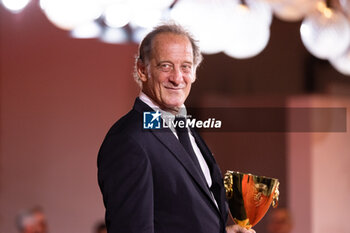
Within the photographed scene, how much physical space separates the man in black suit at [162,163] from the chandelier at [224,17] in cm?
182

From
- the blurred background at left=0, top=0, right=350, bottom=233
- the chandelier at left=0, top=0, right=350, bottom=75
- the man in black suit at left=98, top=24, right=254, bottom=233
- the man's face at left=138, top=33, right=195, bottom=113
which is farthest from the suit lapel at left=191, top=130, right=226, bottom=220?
the blurred background at left=0, top=0, right=350, bottom=233

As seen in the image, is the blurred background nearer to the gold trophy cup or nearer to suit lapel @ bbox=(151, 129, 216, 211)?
the gold trophy cup

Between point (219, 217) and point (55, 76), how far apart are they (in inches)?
121

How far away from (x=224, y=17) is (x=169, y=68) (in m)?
2.15

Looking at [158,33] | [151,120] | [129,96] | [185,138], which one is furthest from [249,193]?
[129,96]

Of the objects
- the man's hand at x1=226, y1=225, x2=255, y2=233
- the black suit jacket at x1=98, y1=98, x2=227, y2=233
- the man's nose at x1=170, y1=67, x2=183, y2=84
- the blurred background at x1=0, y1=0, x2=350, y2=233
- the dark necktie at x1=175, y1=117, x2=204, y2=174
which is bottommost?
the man's hand at x1=226, y1=225, x2=255, y2=233

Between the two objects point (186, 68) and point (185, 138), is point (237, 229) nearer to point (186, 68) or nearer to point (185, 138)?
point (185, 138)

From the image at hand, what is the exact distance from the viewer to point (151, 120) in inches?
53.8

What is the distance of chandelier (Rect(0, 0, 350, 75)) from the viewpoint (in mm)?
3400

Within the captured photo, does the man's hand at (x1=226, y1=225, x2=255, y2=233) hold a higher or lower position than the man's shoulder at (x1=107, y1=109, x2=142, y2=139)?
lower

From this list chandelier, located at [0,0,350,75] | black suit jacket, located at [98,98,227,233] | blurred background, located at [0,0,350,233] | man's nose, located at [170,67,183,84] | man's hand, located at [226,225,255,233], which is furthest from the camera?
blurred background, located at [0,0,350,233]

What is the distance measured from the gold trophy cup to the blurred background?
2.07 metres

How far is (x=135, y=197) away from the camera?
1.25m

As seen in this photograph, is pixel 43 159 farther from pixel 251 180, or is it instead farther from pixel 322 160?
pixel 251 180
